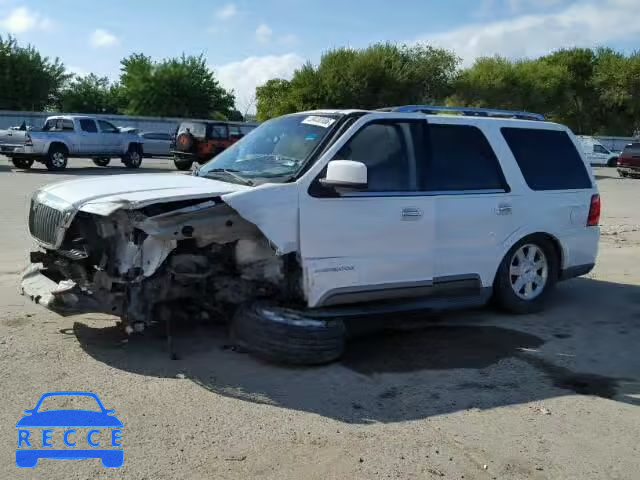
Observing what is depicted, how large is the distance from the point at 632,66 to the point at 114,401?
5872 cm

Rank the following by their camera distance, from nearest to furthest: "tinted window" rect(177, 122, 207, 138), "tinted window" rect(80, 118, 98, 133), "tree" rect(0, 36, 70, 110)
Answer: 1. "tinted window" rect(80, 118, 98, 133)
2. "tinted window" rect(177, 122, 207, 138)
3. "tree" rect(0, 36, 70, 110)

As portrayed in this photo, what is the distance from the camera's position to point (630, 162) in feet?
101

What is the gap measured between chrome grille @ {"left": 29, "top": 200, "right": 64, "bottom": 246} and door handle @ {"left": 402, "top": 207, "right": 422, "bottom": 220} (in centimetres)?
272

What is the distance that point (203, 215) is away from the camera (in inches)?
194

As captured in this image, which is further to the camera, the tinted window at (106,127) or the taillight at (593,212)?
the tinted window at (106,127)

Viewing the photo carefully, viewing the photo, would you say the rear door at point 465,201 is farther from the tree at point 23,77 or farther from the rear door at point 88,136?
the tree at point 23,77

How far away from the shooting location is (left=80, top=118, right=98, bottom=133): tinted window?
24680 mm

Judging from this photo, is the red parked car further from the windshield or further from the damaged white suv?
the windshield

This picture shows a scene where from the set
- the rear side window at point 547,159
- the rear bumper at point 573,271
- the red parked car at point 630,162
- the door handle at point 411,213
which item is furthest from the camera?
the red parked car at point 630,162

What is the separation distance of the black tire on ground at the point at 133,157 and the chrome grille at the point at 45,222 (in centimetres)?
2150

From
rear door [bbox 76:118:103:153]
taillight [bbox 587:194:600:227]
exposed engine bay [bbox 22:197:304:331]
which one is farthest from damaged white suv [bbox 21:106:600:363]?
rear door [bbox 76:118:103:153]

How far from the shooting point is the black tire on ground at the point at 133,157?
86.8 ft

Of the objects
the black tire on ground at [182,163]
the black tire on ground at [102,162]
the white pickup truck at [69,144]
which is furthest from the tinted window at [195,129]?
the black tire on ground at [102,162]

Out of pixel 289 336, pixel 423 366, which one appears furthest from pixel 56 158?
pixel 423 366
